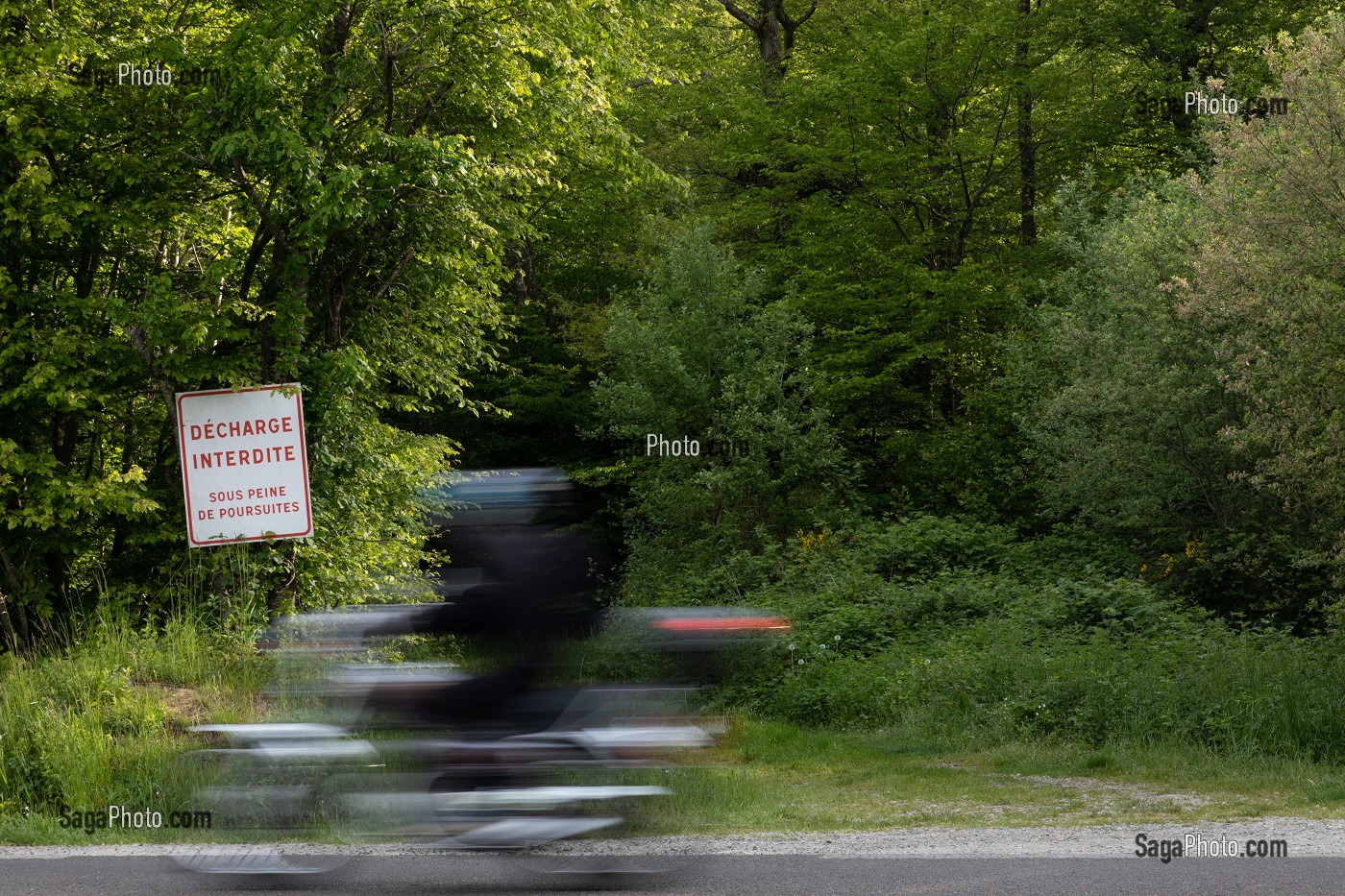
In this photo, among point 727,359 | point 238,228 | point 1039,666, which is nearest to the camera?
point 1039,666

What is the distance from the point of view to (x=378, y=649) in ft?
29.6

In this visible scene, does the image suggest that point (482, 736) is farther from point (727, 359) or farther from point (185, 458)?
point (727, 359)

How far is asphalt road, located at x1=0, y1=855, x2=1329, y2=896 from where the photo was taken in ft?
20.4

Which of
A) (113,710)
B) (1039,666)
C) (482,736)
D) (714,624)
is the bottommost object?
(1039,666)

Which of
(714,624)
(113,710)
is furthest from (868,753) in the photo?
(113,710)

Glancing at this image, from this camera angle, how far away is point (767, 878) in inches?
257

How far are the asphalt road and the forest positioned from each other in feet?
9.64

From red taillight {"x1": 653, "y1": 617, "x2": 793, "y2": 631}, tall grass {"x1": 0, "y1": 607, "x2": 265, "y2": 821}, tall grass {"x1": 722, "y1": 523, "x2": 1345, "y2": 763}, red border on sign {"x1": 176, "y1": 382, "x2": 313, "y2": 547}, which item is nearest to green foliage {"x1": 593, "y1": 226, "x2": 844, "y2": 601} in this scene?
tall grass {"x1": 722, "y1": 523, "x2": 1345, "y2": 763}

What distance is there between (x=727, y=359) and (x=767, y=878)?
54.7ft

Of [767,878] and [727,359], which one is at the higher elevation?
[727,359]

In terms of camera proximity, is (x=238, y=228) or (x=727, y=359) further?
(x=727, y=359)

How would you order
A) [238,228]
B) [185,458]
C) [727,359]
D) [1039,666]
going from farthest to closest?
[727,359], [238,228], [1039,666], [185,458]

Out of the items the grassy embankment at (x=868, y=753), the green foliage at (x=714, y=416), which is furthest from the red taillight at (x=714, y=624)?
the green foliage at (x=714, y=416)

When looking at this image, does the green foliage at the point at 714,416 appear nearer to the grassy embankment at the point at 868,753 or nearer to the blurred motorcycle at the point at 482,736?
the grassy embankment at the point at 868,753
